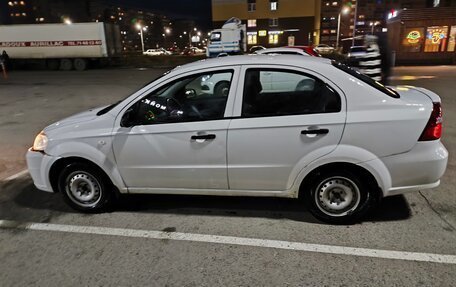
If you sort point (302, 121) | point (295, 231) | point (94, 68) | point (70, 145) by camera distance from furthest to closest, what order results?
point (94, 68)
point (70, 145)
point (295, 231)
point (302, 121)

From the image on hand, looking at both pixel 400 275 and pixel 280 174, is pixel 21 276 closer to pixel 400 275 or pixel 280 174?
pixel 280 174

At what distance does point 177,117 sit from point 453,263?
112 inches

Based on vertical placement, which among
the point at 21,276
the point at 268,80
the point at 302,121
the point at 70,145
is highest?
the point at 268,80

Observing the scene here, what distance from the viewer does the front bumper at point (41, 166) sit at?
399 centimetres

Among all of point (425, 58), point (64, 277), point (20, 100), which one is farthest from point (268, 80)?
point (425, 58)

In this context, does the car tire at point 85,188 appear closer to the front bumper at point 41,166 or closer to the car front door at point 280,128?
the front bumper at point 41,166

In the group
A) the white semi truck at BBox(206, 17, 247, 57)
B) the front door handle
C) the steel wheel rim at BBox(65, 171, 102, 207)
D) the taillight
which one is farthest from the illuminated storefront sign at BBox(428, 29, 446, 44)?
the steel wheel rim at BBox(65, 171, 102, 207)

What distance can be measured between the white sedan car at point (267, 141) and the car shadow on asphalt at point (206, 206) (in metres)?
0.32

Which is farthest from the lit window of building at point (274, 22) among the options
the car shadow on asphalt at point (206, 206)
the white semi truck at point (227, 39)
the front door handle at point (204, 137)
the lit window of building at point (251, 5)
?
the front door handle at point (204, 137)

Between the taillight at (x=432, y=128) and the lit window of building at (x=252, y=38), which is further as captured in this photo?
the lit window of building at (x=252, y=38)

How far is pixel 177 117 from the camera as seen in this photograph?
366 cm

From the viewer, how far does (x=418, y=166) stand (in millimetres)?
3285

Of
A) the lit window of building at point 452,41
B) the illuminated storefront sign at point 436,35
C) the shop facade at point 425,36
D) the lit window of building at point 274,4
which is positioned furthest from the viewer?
the lit window of building at point 274,4

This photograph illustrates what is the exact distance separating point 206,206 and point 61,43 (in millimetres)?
27854
